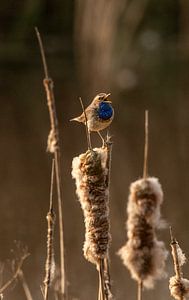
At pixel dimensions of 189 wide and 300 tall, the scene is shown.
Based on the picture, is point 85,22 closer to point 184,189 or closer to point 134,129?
point 134,129

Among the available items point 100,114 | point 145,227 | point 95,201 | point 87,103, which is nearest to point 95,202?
point 95,201

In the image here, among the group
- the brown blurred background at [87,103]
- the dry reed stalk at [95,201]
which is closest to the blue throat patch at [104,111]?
the dry reed stalk at [95,201]

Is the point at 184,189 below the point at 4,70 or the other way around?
below

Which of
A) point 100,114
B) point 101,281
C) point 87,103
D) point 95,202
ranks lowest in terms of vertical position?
point 101,281

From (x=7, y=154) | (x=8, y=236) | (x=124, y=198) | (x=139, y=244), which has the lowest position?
(x=139, y=244)

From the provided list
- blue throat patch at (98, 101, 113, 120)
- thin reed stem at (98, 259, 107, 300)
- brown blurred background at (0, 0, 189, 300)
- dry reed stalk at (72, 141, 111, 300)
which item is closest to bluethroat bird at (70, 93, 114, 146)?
blue throat patch at (98, 101, 113, 120)

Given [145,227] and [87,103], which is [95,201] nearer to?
[145,227]

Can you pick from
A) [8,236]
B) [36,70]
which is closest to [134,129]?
[8,236]
